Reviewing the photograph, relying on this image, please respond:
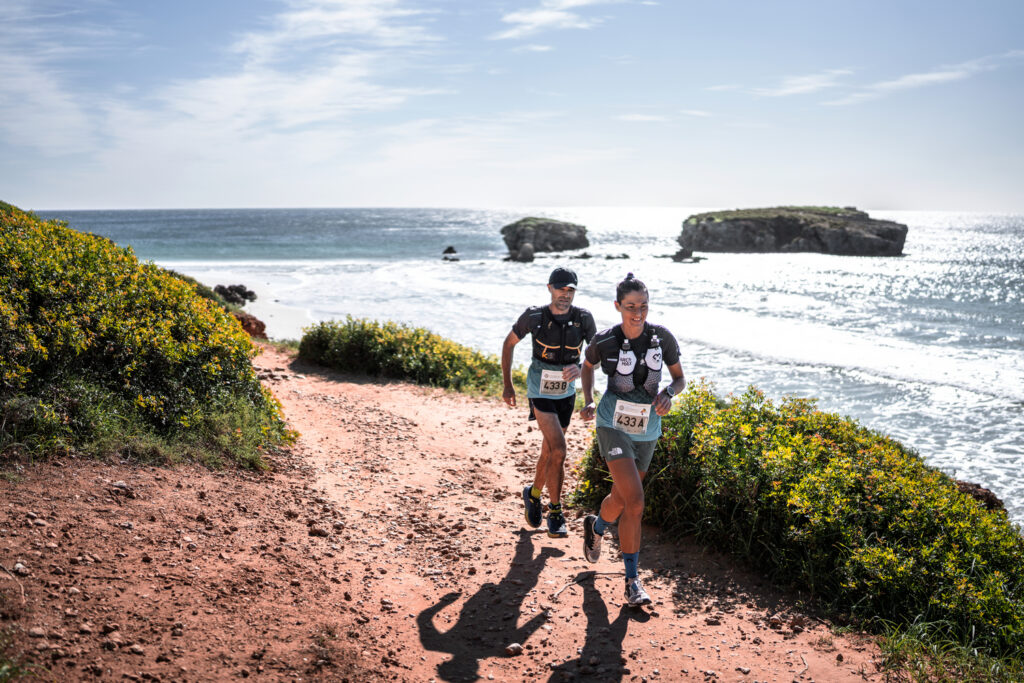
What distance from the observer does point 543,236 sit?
80.8m

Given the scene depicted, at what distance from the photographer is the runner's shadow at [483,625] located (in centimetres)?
404

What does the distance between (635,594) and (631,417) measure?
4.10ft

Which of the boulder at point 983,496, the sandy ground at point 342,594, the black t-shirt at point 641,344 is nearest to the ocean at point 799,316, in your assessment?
the boulder at point 983,496

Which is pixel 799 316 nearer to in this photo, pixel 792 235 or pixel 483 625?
pixel 483 625

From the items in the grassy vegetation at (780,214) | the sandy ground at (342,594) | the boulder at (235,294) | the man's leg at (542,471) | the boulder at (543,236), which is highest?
the grassy vegetation at (780,214)

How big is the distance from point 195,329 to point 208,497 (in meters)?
2.31

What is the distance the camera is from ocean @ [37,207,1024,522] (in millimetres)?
14828

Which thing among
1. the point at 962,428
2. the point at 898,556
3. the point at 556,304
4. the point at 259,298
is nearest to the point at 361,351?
the point at 556,304

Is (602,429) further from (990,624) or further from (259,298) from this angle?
(259,298)

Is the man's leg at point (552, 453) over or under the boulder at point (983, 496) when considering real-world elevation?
over

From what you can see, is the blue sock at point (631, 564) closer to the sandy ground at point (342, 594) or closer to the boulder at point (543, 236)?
the sandy ground at point (342, 594)

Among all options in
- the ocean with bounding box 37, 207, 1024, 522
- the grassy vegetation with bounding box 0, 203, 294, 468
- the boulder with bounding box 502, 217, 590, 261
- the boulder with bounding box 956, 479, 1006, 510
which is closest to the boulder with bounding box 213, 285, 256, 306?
the ocean with bounding box 37, 207, 1024, 522

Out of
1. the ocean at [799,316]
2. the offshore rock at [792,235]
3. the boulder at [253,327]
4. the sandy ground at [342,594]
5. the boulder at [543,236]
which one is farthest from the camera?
the offshore rock at [792,235]

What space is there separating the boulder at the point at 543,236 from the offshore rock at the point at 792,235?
14.8 metres
